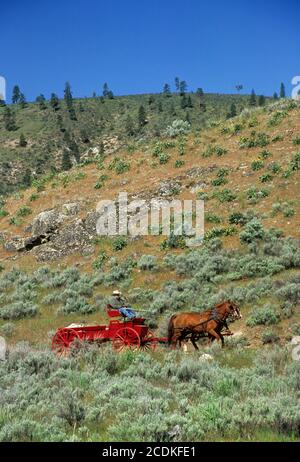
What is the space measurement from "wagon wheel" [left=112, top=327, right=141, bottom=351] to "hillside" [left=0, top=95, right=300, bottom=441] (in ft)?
4.65

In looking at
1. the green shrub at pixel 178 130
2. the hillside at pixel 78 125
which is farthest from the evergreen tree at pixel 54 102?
the green shrub at pixel 178 130

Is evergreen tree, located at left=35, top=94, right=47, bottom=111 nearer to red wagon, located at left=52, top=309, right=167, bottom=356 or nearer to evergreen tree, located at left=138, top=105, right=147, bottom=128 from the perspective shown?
evergreen tree, located at left=138, top=105, right=147, bottom=128

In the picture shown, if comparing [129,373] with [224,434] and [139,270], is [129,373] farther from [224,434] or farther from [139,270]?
[139,270]

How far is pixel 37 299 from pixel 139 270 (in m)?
5.25

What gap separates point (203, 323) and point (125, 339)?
2.50 meters

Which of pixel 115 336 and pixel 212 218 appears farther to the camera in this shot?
pixel 212 218

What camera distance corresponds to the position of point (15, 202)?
39375 millimetres

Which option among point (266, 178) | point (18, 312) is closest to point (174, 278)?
point (18, 312)

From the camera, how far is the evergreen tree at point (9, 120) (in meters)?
131

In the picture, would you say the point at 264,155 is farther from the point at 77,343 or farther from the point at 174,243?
the point at 77,343

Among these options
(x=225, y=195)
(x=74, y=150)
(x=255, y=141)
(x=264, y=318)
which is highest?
(x=74, y=150)

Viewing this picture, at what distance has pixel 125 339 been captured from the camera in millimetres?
16109

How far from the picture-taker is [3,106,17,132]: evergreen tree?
131 metres

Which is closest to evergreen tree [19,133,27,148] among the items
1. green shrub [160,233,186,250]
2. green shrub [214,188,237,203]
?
green shrub [214,188,237,203]
